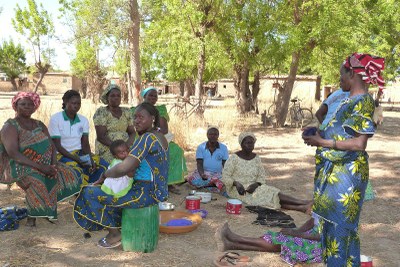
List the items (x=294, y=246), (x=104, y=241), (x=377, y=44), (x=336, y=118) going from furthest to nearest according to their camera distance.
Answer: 1. (x=377, y=44)
2. (x=104, y=241)
3. (x=294, y=246)
4. (x=336, y=118)

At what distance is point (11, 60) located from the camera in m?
44.5

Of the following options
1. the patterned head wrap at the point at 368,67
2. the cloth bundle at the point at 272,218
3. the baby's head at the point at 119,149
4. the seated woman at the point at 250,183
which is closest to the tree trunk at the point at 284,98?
the seated woman at the point at 250,183

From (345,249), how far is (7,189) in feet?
15.6

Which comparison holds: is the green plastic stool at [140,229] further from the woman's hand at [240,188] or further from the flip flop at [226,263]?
the woman's hand at [240,188]

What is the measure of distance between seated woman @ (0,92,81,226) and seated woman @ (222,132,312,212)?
2216 millimetres

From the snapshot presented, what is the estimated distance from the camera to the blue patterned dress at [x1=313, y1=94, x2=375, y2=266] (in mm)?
2458

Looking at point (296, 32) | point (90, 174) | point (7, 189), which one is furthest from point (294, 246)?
point (296, 32)

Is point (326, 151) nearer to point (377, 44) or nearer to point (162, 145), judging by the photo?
point (162, 145)

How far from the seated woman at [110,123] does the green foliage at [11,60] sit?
4338 centimetres

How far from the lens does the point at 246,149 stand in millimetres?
5141

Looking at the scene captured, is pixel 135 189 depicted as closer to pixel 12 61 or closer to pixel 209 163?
pixel 209 163

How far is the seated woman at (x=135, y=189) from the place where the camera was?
127 inches

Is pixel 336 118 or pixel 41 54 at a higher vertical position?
pixel 41 54

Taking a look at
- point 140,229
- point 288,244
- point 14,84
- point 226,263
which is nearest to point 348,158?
point 288,244
